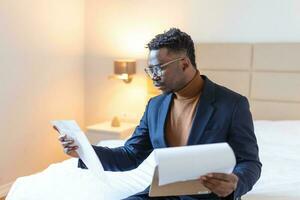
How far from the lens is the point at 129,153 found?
1.49 metres

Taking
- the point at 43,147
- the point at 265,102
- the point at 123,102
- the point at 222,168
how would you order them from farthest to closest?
the point at 123,102, the point at 43,147, the point at 265,102, the point at 222,168

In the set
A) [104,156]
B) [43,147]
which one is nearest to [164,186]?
[104,156]

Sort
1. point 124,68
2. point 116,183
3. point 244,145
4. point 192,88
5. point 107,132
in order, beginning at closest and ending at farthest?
point 244,145 < point 192,88 < point 116,183 < point 107,132 < point 124,68

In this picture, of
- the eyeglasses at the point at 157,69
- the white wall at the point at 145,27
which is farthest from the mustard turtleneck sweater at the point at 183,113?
the white wall at the point at 145,27

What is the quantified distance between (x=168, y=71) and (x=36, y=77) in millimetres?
2088

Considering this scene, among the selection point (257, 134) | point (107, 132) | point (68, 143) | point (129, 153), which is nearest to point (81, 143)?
point (68, 143)

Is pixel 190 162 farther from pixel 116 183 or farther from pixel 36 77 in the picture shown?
pixel 36 77

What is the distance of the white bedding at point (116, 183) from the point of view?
1577mm

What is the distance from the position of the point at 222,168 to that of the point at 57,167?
1.21 meters

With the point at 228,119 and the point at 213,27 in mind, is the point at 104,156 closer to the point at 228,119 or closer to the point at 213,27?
the point at 228,119

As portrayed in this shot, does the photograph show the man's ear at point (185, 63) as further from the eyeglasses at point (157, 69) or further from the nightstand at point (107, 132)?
the nightstand at point (107, 132)

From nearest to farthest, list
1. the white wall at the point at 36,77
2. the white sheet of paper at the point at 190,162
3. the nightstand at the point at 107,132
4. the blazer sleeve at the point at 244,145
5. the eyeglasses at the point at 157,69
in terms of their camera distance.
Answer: the white sheet of paper at the point at 190,162 → the blazer sleeve at the point at 244,145 → the eyeglasses at the point at 157,69 → the white wall at the point at 36,77 → the nightstand at the point at 107,132

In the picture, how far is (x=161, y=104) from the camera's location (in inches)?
57.6

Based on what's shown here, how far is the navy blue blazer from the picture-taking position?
1.19m
